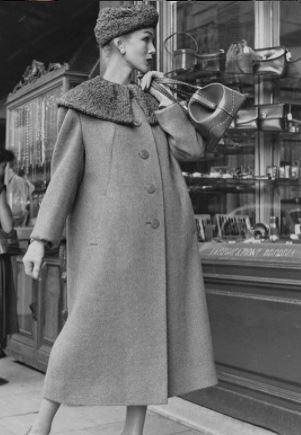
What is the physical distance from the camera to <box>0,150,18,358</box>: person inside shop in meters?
5.12

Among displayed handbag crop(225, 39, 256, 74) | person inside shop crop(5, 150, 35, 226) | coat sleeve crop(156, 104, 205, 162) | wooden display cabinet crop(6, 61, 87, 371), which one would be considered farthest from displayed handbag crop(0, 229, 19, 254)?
coat sleeve crop(156, 104, 205, 162)

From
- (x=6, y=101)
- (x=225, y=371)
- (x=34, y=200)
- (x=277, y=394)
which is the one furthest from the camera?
(x=6, y=101)

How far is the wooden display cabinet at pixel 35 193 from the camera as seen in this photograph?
540cm

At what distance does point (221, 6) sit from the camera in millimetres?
5430

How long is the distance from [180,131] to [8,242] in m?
2.30

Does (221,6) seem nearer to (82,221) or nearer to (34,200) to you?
(34,200)

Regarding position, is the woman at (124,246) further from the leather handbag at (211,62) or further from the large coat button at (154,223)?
the leather handbag at (211,62)

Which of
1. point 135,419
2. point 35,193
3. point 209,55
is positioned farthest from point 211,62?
point 135,419

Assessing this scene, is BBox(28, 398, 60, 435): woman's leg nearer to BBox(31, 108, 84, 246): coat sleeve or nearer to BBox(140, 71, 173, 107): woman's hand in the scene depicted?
BBox(31, 108, 84, 246): coat sleeve

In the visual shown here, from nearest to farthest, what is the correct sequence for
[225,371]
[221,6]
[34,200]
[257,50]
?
[225,371]
[257,50]
[221,6]
[34,200]

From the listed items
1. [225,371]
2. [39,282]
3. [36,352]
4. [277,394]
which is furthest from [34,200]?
[277,394]

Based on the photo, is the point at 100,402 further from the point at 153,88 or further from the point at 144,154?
the point at 153,88

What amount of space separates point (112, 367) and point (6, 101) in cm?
437

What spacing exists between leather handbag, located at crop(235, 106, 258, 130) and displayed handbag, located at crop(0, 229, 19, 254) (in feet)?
5.53
